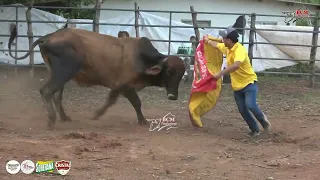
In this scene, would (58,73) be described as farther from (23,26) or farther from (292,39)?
(292,39)

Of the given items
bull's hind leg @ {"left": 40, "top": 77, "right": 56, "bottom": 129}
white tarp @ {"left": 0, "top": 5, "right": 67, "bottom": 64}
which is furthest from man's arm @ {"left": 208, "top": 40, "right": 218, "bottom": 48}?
white tarp @ {"left": 0, "top": 5, "right": 67, "bottom": 64}

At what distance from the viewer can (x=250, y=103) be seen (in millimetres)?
7715

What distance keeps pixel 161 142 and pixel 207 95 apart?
139 centimetres

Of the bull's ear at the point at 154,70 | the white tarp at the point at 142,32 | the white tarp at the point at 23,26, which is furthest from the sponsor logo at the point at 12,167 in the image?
the white tarp at the point at 142,32

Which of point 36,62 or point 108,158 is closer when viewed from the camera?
point 108,158

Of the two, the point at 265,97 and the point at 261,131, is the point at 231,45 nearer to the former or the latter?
the point at 261,131

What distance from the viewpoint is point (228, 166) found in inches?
244

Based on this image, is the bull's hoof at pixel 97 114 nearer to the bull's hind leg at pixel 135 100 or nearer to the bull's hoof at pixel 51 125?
the bull's hind leg at pixel 135 100

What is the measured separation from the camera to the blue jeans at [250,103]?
25.4 feet

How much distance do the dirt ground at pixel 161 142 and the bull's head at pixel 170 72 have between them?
23.8 inches

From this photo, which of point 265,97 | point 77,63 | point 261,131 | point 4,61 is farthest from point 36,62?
point 261,131

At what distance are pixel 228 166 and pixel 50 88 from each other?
303cm

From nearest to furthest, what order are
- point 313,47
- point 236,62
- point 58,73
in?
point 236,62 → point 58,73 → point 313,47

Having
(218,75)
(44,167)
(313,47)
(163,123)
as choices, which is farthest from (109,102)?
(313,47)
